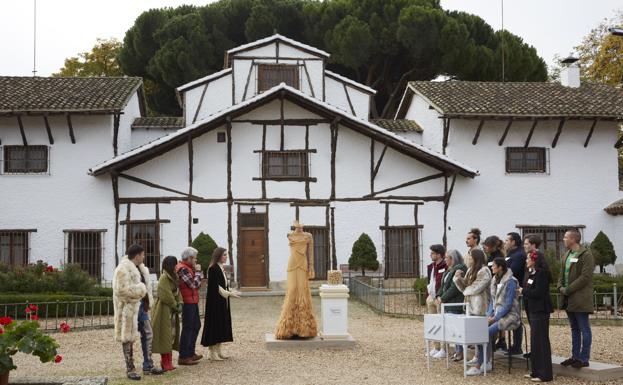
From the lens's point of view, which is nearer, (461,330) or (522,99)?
(461,330)

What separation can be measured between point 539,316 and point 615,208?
17940 millimetres

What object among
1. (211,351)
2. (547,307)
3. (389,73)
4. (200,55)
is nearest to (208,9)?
(200,55)

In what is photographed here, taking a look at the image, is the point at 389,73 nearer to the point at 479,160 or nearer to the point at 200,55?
the point at 200,55

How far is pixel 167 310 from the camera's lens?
425 inches

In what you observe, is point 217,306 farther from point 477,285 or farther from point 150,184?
point 150,184

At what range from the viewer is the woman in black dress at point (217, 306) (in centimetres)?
1166

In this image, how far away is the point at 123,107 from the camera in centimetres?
2433

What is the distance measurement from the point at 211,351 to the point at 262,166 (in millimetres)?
13428

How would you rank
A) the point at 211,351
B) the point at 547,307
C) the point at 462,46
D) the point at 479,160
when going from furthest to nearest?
the point at 462,46 < the point at 479,160 < the point at 211,351 < the point at 547,307

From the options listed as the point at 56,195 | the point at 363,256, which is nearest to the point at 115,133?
the point at 56,195

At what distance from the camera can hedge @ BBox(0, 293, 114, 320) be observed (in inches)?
682

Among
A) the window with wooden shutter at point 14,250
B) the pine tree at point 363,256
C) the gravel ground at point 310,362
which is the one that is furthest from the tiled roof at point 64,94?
the gravel ground at point 310,362

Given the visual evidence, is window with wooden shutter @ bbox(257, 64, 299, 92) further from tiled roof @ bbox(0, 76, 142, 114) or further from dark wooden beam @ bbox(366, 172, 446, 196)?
dark wooden beam @ bbox(366, 172, 446, 196)

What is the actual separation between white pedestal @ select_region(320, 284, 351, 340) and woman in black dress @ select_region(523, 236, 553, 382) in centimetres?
408
